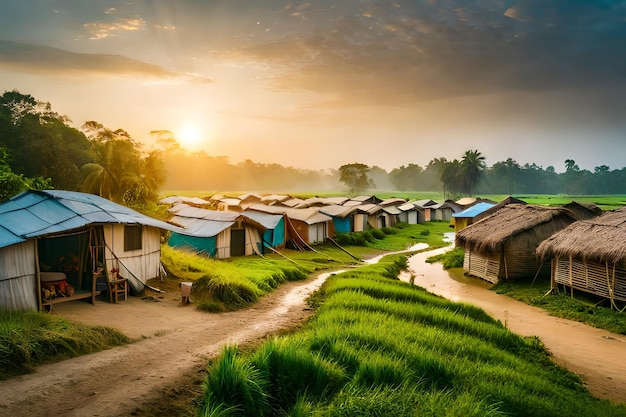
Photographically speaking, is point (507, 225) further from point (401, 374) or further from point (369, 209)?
point (369, 209)

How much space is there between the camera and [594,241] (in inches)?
831

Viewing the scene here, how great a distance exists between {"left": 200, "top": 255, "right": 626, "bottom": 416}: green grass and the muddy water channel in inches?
41.3

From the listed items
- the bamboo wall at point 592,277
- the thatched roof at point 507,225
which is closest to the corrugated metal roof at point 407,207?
the thatched roof at point 507,225

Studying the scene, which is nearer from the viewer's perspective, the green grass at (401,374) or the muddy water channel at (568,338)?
the green grass at (401,374)

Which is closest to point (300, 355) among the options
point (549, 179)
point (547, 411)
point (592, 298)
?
point (547, 411)

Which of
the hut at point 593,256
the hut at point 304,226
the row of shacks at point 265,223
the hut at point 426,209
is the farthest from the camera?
the hut at point 426,209

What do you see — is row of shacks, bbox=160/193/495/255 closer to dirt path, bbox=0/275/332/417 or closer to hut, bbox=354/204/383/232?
hut, bbox=354/204/383/232

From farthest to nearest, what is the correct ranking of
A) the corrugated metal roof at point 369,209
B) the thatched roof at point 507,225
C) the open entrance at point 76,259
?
the corrugated metal roof at point 369,209 < the thatched roof at point 507,225 < the open entrance at point 76,259

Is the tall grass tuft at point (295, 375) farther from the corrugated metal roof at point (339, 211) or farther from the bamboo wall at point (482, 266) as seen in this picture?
the corrugated metal roof at point (339, 211)

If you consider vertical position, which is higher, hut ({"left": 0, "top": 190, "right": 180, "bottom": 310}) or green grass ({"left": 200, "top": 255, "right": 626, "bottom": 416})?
hut ({"left": 0, "top": 190, "right": 180, "bottom": 310})

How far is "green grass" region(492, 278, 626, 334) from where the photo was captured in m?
18.2

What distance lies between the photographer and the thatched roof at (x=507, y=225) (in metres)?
27.0

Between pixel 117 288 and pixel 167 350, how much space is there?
6945 mm

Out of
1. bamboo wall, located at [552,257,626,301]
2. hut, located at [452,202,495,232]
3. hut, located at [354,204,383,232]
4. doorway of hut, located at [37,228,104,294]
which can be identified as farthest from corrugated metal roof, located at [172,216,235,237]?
hut, located at [452,202,495,232]
